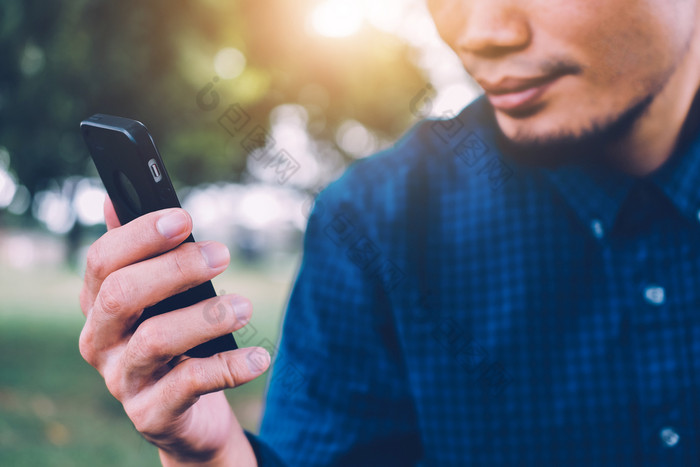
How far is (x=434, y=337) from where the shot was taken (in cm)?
163

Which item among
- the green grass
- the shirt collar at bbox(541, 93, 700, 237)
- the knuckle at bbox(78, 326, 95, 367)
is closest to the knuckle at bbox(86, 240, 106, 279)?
the knuckle at bbox(78, 326, 95, 367)

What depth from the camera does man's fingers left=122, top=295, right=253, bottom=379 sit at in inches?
40.3

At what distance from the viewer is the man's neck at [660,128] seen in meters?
1.59

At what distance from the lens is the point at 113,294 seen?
3.40ft

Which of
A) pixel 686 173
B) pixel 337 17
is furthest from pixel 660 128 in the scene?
pixel 337 17

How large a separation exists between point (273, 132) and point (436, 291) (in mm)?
5391

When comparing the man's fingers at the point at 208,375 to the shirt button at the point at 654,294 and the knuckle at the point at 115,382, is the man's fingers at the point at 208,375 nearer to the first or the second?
the knuckle at the point at 115,382

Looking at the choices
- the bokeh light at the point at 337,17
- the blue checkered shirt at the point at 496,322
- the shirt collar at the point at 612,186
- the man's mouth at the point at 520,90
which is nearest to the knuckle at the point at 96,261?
the blue checkered shirt at the point at 496,322

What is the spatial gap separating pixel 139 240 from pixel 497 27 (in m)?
0.99

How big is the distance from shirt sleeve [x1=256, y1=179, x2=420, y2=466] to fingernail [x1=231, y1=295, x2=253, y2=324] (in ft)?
1.85

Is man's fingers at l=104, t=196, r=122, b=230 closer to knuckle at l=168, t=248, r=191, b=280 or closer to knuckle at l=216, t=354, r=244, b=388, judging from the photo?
knuckle at l=168, t=248, r=191, b=280

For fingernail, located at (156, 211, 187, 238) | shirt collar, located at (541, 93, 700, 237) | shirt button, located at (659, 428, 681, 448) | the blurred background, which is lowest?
shirt button, located at (659, 428, 681, 448)

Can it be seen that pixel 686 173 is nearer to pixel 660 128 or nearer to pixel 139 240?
pixel 660 128

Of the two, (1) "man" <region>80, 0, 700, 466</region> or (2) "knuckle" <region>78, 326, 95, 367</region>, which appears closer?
(2) "knuckle" <region>78, 326, 95, 367</region>
